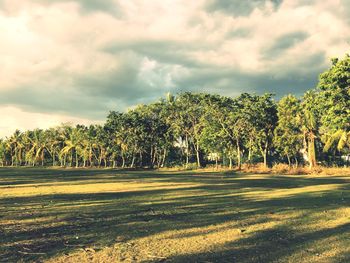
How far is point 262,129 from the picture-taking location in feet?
225

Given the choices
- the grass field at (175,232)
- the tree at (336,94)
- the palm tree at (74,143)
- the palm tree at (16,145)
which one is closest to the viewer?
the grass field at (175,232)

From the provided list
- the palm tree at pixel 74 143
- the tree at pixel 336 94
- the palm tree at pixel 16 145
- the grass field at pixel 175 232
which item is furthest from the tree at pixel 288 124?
the palm tree at pixel 16 145

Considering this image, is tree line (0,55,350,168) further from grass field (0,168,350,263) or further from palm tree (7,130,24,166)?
Result: grass field (0,168,350,263)

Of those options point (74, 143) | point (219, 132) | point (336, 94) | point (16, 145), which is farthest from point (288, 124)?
point (16, 145)

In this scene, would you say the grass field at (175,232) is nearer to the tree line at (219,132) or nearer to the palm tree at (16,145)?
the tree line at (219,132)

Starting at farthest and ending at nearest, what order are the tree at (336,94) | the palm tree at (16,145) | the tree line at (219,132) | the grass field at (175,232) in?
1. the palm tree at (16,145)
2. the tree line at (219,132)
3. the tree at (336,94)
4. the grass field at (175,232)

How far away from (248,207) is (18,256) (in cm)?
896

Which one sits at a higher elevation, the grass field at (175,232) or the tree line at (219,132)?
the tree line at (219,132)

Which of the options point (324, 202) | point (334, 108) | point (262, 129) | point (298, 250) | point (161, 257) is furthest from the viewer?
point (262, 129)

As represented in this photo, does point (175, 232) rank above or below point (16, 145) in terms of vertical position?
below

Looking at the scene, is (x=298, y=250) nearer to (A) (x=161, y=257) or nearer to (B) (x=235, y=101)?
(A) (x=161, y=257)

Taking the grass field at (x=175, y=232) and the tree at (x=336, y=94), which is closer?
the grass field at (x=175, y=232)

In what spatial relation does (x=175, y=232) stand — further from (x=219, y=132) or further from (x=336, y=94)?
(x=219, y=132)

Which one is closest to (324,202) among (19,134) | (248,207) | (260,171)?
(248,207)
